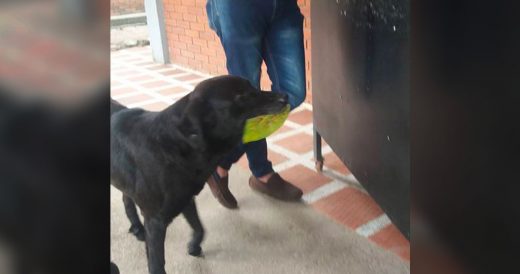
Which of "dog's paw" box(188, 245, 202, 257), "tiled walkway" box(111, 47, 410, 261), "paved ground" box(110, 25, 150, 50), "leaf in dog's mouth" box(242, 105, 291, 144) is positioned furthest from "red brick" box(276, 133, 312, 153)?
"paved ground" box(110, 25, 150, 50)

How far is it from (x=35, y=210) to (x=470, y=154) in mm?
263

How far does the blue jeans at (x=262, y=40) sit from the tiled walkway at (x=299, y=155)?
0.18 ft

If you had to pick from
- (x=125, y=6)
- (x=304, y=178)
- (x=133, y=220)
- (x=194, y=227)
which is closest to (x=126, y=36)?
(x=125, y=6)

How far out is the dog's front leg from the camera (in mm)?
569

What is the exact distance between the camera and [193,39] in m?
0.61

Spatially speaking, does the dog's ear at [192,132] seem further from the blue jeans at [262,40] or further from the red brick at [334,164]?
the red brick at [334,164]

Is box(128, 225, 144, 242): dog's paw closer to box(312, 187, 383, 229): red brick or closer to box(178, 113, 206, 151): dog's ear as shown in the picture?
box(178, 113, 206, 151): dog's ear

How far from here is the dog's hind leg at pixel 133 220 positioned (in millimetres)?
543

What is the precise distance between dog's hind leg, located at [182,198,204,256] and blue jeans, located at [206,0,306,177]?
3.0 inches

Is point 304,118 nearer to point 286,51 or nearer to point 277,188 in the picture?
point 277,188

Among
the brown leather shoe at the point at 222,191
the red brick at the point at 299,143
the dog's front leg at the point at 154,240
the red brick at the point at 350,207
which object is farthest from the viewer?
the red brick at the point at 299,143

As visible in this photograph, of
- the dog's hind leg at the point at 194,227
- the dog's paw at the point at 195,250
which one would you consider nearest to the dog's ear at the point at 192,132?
the dog's hind leg at the point at 194,227

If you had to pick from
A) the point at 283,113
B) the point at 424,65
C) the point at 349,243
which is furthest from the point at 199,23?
the point at 349,243

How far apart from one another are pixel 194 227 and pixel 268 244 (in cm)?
18
